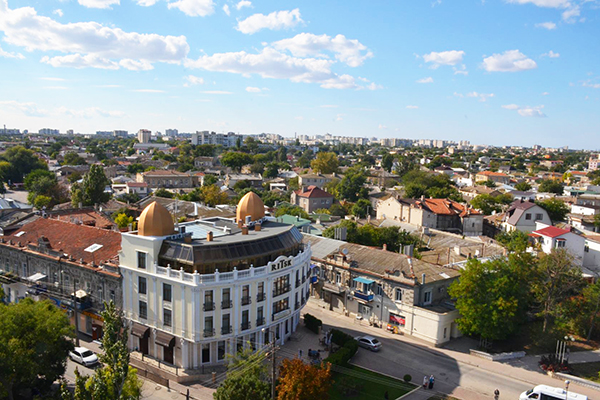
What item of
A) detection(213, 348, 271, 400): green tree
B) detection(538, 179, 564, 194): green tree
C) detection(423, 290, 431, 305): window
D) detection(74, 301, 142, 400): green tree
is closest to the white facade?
detection(213, 348, 271, 400): green tree

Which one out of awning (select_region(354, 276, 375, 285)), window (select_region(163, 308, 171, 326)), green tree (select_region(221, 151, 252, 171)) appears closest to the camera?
window (select_region(163, 308, 171, 326))

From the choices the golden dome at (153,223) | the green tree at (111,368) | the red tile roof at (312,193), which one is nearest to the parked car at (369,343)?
the golden dome at (153,223)

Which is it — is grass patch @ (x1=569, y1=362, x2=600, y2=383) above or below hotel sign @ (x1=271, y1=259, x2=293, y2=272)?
below

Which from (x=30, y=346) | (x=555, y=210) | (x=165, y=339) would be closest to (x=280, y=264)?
(x=165, y=339)

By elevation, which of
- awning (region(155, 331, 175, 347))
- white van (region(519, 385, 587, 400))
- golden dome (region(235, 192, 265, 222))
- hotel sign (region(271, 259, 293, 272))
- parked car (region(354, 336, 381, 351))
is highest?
golden dome (region(235, 192, 265, 222))

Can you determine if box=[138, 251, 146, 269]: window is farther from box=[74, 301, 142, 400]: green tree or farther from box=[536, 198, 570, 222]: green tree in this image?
box=[536, 198, 570, 222]: green tree

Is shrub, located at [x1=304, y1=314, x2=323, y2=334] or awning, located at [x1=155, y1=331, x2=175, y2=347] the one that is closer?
awning, located at [x1=155, y1=331, x2=175, y2=347]

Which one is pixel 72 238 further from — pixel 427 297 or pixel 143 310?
pixel 427 297

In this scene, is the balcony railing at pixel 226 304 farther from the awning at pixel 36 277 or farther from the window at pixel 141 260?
the awning at pixel 36 277
